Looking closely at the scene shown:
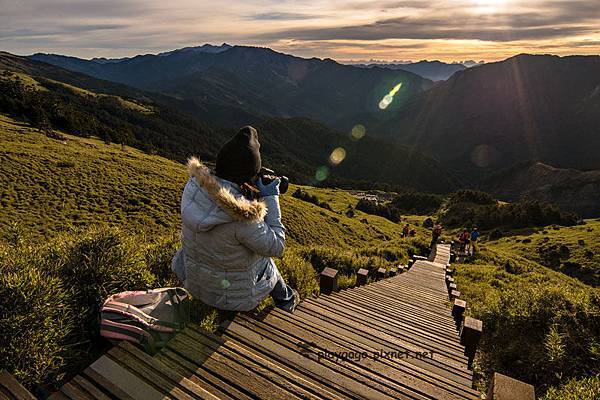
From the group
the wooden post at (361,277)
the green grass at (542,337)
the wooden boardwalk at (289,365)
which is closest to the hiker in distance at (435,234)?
the green grass at (542,337)

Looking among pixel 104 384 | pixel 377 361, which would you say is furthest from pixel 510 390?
pixel 104 384

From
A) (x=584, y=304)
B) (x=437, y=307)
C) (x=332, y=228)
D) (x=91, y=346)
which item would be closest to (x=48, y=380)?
(x=91, y=346)

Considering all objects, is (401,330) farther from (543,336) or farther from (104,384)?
(104,384)

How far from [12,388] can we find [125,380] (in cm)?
77

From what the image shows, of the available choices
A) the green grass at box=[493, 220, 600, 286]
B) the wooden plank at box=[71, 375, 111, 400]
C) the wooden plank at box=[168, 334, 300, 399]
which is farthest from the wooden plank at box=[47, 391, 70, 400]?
the green grass at box=[493, 220, 600, 286]

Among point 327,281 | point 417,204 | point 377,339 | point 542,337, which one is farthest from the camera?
point 417,204

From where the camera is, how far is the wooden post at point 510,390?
9.96ft

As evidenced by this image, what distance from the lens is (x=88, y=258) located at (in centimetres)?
447

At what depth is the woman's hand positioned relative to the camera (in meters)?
4.11

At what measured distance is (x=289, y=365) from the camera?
3.71 meters

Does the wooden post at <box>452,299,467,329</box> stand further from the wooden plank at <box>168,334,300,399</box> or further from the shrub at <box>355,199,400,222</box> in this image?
the shrub at <box>355,199,400,222</box>

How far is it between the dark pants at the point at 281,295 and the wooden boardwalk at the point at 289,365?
0.63 ft

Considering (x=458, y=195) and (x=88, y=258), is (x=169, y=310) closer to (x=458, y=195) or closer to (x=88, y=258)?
(x=88, y=258)

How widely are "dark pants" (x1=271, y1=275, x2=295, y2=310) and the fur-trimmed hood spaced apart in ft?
5.11
